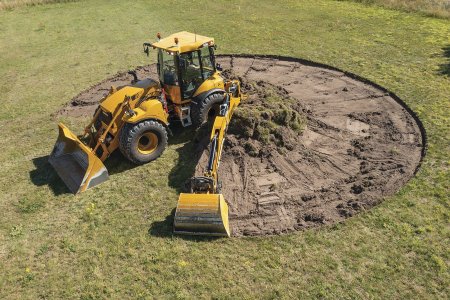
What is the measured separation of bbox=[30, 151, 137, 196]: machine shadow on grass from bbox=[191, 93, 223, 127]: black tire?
2213 millimetres

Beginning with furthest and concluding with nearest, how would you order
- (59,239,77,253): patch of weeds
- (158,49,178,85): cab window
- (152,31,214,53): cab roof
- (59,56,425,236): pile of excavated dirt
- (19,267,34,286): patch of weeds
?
(158,49,178,85): cab window
(152,31,214,53): cab roof
(59,56,425,236): pile of excavated dirt
(59,239,77,253): patch of weeds
(19,267,34,286): patch of weeds

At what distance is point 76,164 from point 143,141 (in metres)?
1.86

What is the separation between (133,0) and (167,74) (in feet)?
68.9

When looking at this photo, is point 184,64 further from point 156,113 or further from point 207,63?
point 156,113

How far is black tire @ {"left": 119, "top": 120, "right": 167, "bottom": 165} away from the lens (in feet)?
32.9

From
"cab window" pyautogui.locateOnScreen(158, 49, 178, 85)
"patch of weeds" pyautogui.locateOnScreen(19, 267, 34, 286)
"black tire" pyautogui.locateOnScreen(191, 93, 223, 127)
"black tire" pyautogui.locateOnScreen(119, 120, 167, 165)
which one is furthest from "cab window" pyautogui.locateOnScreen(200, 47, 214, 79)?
"patch of weeds" pyautogui.locateOnScreen(19, 267, 34, 286)

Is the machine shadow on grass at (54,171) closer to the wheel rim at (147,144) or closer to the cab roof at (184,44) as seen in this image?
the wheel rim at (147,144)

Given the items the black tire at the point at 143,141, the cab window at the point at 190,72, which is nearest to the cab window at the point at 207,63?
the cab window at the point at 190,72

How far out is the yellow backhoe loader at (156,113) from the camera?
1000 cm

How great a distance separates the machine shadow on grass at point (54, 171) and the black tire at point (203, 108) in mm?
2213

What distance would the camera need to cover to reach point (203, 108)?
1115cm

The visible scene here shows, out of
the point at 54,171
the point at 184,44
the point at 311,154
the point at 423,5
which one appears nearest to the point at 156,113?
the point at 184,44

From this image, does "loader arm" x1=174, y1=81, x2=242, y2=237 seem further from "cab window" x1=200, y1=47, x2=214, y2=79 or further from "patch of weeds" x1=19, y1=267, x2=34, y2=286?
"cab window" x1=200, y1=47, x2=214, y2=79

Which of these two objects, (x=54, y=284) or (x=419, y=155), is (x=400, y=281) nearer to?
(x=419, y=155)
